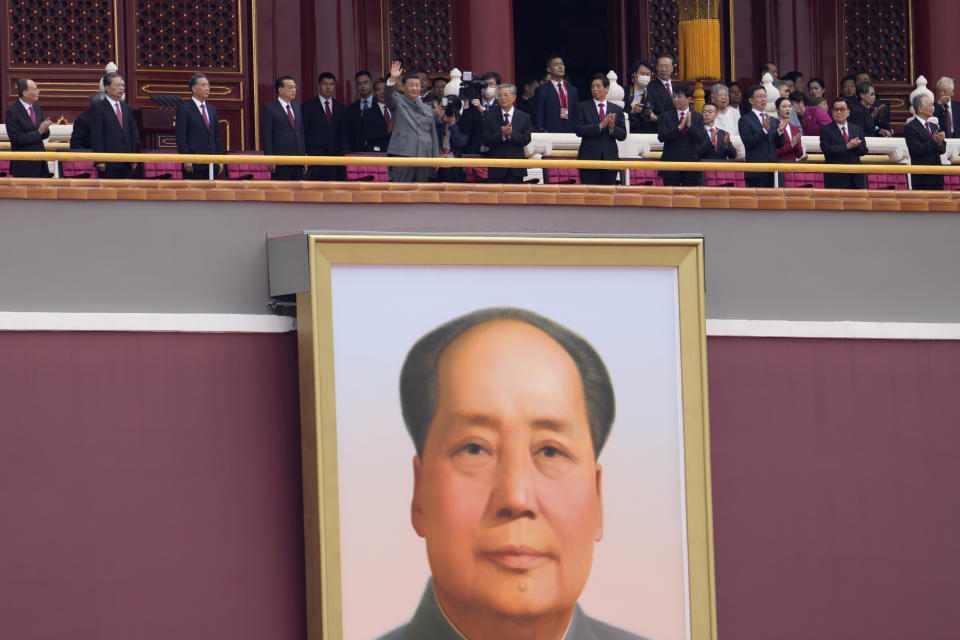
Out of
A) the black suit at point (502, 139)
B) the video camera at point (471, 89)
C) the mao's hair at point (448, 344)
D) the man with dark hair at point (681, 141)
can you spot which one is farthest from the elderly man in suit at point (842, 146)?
the mao's hair at point (448, 344)

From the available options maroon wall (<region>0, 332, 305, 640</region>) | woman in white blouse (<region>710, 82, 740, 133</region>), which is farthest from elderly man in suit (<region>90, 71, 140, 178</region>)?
woman in white blouse (<region>710, 82, 740, 133</region>)

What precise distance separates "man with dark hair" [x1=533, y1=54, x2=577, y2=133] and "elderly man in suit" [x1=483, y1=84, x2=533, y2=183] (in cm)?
137

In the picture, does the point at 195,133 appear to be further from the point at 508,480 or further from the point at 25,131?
the point at 508,480

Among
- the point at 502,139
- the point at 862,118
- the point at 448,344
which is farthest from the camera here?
the point at 862,118

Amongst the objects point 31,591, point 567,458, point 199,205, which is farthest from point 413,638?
point 199,205

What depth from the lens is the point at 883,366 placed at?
1086 cm

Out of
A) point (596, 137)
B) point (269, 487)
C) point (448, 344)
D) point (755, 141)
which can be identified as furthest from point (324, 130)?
point (269, 487)

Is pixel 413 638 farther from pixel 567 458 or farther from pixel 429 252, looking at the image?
pixel 429 252

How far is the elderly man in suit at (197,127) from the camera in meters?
11.1

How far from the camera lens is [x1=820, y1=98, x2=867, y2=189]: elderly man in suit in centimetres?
1166

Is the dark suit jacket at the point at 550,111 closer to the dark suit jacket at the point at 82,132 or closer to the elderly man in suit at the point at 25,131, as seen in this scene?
the dark suit jacket at the point at 82,132

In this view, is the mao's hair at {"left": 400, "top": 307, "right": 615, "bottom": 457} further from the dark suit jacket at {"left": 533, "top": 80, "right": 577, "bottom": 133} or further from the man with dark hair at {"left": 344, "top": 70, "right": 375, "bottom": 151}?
the man with dark hair at {"left": 344, "top": 70, "right": 375, "bottom": 151}

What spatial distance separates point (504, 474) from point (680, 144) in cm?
285

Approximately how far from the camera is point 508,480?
32.4 ft
